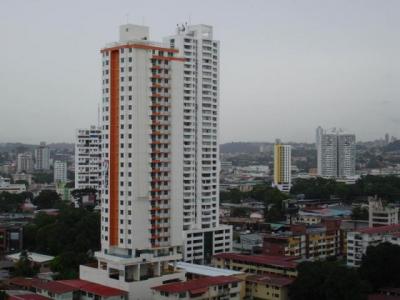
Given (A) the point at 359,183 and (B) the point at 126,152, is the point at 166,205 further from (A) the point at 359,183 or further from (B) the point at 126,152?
(A) the point at 359,183

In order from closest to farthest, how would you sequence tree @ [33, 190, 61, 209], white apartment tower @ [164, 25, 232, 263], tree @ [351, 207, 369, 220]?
white apartment tower @ [164, 25, 232, 263] < tree @ [351, 207, 369, 220] < tree @ [33, 190, 61, 209]

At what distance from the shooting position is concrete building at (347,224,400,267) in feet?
69.4

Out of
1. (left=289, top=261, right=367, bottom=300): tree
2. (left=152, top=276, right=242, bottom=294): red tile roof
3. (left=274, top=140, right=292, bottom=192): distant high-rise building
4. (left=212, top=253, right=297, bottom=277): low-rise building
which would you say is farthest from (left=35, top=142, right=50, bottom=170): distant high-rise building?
(left=289, top=261, right=367, bottom=300): tree

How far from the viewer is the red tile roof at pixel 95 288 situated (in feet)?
52.2

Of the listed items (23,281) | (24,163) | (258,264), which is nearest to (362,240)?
(258,264)

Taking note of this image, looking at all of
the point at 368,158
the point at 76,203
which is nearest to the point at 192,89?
the point at 76,203

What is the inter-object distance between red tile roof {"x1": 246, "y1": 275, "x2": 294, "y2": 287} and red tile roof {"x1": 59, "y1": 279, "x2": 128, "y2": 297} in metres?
3.77

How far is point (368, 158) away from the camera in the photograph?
3920 inches

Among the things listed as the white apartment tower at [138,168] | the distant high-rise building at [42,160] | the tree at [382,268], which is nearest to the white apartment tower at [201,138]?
the white apartment tower at [138,168]

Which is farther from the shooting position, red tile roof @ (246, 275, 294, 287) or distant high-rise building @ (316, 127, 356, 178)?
distant high-rise building @ (316, 127, 356, 178)

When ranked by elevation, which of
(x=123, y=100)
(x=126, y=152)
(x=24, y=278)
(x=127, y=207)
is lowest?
(x=24, y=278)

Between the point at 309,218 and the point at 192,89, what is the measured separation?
11.0 meters

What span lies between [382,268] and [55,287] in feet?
29.2

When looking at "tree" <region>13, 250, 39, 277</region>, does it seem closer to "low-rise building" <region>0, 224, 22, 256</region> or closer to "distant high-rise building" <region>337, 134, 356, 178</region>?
"low-rise building" <region>0, 224, 22, 256</region>
